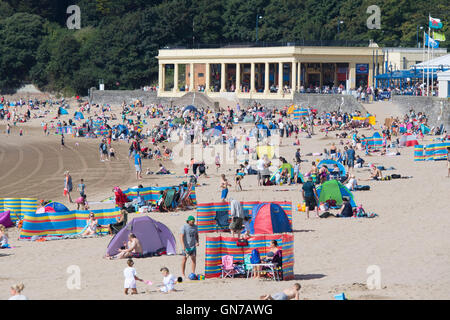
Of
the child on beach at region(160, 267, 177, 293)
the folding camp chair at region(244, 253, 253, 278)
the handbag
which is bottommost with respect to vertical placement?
the child on beach at region(160, 267, 177, 293)

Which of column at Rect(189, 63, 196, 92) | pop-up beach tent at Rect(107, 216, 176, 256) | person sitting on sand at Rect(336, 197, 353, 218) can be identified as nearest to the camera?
pop-up beach tent at Rect(107, 216, 176, 256)

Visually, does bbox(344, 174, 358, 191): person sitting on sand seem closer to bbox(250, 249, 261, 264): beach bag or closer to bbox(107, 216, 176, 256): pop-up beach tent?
bbox(107, 216, 176, 256): pop-up beach tent

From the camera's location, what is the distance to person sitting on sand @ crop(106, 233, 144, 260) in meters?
20.2

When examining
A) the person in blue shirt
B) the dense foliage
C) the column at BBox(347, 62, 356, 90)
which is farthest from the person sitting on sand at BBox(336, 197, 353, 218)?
the dense foliage

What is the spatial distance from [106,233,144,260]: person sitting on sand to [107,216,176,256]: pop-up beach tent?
135 millimetres

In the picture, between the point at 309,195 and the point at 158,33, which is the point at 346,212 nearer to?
the point at 309,195

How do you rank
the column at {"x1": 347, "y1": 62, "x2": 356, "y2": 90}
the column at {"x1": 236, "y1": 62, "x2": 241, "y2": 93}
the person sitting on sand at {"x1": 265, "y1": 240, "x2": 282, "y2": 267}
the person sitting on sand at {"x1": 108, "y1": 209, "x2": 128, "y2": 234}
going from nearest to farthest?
the person sitting on sand at {"x1": 265, "y1": 240, "x2": 282, "y2": 267}, the person sitting on sand at {"x1": 108, "y1": 209, "x2": 128, "y2": 234}, the column at {"x1": 347, "y1": 62, "x2": 356, "y2": 90}, the column at {"x1": 236, "y1": 62, "x2": 241, "y2": 93}

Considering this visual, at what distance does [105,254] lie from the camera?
20641 mm

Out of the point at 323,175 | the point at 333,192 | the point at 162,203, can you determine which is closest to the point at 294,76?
the point at 323,175

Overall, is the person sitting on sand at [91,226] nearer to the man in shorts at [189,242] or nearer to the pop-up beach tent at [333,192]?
the man in shorts at [189,242]

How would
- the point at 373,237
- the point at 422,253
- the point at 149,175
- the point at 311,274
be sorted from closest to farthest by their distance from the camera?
the point at 311,274, the point at 422,253, the point at 373,237, the point at 149,175
